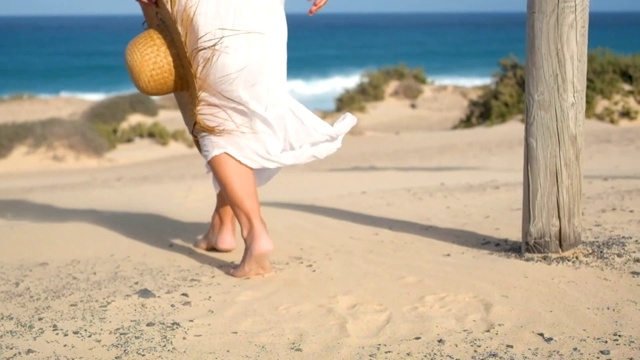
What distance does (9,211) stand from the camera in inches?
289

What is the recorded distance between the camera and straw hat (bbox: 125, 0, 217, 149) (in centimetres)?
460

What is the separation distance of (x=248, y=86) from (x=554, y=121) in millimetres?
1544

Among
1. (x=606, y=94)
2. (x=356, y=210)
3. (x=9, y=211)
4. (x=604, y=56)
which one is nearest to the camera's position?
(x=356, y=210)

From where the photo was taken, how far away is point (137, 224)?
624cm

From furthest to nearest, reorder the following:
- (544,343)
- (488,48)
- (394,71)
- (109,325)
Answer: (488,48) → (394,71) → (109,325) → (544,343)

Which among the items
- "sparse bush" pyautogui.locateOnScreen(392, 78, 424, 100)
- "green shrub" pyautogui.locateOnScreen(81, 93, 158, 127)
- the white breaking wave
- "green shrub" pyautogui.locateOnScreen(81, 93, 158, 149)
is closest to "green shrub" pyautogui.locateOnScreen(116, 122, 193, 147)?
"green shrub" pyautogui.locateOnScreen(81, 93, 158, 149)

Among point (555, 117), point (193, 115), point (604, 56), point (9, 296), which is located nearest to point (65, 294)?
point (9, 296)

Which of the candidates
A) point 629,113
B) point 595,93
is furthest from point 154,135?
point 629,113

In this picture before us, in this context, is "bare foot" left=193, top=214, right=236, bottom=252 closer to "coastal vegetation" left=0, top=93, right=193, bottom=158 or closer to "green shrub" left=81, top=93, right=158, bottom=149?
"coastal vegetation" left=0, top=93, right=193, bottom=158

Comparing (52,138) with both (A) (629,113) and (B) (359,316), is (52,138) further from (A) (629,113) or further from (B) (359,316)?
(B) (359,316)

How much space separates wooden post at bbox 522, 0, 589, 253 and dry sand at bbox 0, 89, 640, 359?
0.18 metres

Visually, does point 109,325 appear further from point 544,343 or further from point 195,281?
point 544,343

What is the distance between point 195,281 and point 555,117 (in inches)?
78.2

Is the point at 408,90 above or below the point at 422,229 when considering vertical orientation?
below
